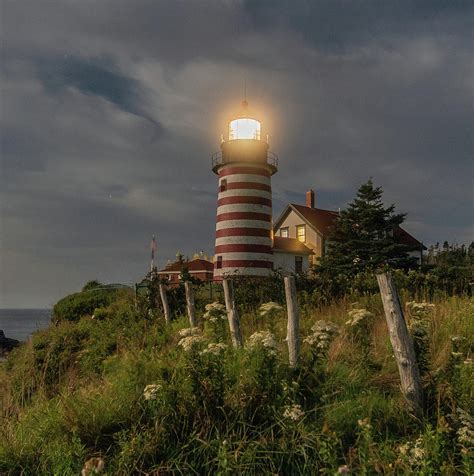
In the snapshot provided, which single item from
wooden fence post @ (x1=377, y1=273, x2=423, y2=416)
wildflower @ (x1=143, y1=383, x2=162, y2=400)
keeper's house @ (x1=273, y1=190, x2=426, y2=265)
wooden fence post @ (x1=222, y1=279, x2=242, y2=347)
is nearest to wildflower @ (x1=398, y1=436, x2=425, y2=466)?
wooden fence post @ (x1=377, y1=273, x2=423, y2=416)

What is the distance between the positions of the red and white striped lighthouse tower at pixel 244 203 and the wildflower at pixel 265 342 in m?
22.8

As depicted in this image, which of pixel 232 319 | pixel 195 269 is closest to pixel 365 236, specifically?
pixel 195 269

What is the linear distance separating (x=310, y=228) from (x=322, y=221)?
Answer: 159cm

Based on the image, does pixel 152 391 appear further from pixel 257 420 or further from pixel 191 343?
pixel 257 420

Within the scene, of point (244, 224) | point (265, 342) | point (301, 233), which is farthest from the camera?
point (301, 233)

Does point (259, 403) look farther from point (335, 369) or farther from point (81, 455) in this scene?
point (81, 455)

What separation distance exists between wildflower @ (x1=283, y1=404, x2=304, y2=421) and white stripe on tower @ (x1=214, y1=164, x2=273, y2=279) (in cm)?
2383

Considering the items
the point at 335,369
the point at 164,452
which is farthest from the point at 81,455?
the point at 335,369

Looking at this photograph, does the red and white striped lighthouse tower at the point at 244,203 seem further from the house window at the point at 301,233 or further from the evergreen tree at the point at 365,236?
the house window at the point at 301,233

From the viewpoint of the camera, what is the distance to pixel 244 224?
29188 millimetres

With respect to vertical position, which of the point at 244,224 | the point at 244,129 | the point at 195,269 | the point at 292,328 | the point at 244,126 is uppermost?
the point at 244,126

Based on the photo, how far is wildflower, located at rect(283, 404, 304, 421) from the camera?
15.1 ft

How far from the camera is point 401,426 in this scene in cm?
496

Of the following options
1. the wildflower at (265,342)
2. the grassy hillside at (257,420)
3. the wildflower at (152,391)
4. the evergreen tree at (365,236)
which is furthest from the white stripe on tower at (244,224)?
the wildflower at (152,391)
